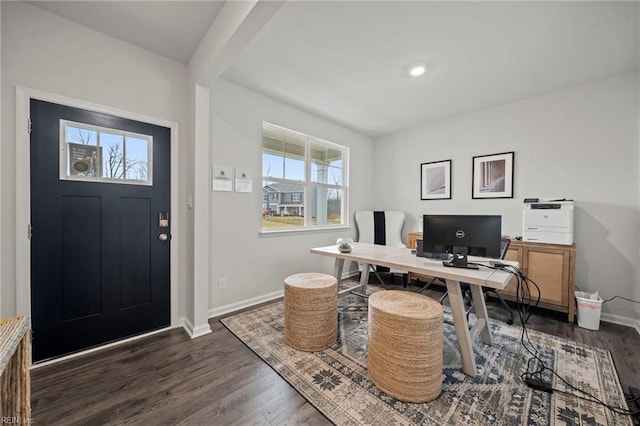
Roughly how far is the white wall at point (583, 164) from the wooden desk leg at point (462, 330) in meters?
2.22

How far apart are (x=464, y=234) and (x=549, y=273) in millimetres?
1680

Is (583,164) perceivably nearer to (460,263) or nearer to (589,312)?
(589,312)

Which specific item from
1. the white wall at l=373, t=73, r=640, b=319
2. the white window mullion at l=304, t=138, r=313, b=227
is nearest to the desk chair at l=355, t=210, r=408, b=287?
the white wall at l=373, t=73, r=640, b=319

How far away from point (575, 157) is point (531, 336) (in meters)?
2.14

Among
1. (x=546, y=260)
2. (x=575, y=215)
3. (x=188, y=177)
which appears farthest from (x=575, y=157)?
(x=188, y=177)

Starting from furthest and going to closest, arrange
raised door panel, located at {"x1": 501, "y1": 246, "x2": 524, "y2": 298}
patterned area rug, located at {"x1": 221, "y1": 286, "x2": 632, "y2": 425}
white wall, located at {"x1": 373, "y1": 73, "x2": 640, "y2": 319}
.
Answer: raised door panel, located at {"x1": 501, "y1": 246, "x2": 524, "y2": 298}, white wall, located at {"x1": 373, "y1": 73, "x2": 640, "y2": 319}, patterned area rug, located at {"x1": 221, "y1": 286, "x2": 632, "y2": 425}

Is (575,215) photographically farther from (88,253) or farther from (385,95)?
(88,253)

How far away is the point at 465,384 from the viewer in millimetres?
1642

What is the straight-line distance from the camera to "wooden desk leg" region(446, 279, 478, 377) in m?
1.72

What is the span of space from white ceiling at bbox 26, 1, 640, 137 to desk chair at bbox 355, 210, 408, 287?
192 centimetres

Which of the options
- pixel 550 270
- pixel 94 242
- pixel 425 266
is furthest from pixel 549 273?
pixel 94 242

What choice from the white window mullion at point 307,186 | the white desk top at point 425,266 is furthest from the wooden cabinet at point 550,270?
the white window mullion at point 307,186

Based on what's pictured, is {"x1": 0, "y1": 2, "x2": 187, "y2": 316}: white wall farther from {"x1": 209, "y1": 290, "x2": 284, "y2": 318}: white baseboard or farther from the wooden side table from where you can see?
{"x1": 209, "y1": 290, "x2": 284, "y2": 318}: white baseboard

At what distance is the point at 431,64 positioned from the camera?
2.39m
